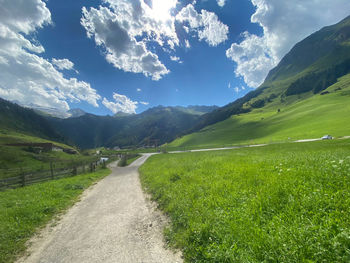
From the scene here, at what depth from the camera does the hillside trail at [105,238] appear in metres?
4.87

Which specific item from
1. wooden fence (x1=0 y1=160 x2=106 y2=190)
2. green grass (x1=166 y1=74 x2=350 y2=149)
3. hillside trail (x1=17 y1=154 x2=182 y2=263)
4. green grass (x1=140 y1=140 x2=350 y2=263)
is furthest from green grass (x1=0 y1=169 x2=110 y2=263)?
green grass (x1=166 y1=74 x2=350 y2=149)

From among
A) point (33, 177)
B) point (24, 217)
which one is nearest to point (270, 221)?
point (24, 217)

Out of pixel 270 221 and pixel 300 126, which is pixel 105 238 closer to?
pixel 270 221

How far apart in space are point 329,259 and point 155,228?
5.56m

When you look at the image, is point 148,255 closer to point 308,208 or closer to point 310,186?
point 308,208

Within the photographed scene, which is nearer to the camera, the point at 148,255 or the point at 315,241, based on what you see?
the point at 315,241

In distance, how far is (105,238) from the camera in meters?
5.89

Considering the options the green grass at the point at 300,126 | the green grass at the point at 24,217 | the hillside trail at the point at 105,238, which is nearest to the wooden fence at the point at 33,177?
the green grass at the point at 24,217

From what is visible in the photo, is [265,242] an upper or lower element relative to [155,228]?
upper

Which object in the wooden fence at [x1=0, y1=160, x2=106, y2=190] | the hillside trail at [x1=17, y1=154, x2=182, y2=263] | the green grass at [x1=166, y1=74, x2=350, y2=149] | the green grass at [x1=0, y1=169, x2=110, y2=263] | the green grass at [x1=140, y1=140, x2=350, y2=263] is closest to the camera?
the green grass at [x1=140, y1=140, x2=350, y2=263]

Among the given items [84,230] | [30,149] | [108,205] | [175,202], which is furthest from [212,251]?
[30,149]

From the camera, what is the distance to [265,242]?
3.66 metres

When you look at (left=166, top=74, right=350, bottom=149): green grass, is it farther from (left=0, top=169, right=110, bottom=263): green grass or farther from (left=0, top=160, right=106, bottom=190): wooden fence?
(left=0, top=169, right=110, bottom=263): green grass

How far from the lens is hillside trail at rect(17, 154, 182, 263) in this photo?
4.87m
